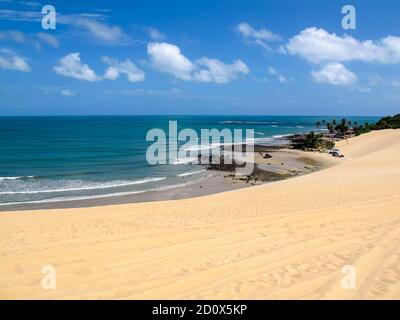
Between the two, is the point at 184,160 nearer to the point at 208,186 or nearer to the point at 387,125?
the point at 208,186

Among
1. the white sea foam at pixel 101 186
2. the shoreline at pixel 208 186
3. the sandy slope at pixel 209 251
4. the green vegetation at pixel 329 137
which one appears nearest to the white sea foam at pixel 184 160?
the shoreline at pixel 208 186

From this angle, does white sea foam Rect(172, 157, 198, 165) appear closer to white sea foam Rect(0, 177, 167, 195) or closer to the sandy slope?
white sea foam Rect(0, 177, 167, 195)

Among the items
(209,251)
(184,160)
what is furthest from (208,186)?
(209,251)

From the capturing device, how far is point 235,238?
410 inches

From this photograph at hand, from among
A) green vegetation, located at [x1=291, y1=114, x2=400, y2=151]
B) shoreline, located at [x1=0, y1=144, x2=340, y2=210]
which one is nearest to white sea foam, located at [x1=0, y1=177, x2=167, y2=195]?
shoreline, located at [x1=0, y1=144, x2=340, y2=210]

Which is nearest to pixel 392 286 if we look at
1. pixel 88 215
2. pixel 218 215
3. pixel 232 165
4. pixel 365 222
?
pixel 365 222

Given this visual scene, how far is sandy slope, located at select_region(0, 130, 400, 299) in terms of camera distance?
704cm

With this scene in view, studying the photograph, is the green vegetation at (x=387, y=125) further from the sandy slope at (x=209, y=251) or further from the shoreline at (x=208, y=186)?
the sandy slope at (x=209, y=251)

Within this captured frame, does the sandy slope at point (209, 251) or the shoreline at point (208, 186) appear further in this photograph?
the shoreline at point (208, 186)

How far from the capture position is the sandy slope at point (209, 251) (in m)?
7.04

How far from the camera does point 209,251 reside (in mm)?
9250

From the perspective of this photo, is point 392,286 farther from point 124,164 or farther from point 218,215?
point 124,164
